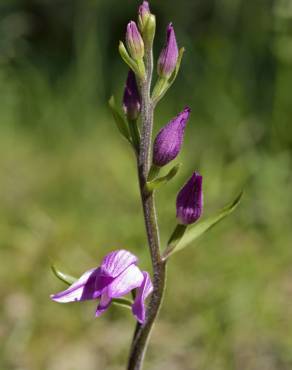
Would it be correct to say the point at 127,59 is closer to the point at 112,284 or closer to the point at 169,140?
the point at 169,140

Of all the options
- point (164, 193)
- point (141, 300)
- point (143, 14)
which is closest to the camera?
point (141, 300)

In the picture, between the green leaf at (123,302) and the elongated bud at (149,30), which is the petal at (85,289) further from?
the elongated bud at (149,30)

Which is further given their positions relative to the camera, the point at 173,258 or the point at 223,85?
the point at 223,85

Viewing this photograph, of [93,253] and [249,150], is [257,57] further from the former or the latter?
[93,253]

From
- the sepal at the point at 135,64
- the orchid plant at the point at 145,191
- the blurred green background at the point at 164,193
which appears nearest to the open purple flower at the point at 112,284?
the orchid plant at the point at 145,191

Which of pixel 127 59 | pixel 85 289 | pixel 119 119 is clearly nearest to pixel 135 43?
pixel 127 59

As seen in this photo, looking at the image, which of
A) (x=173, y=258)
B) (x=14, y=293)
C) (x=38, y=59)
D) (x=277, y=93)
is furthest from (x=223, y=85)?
(x=38, y=59)

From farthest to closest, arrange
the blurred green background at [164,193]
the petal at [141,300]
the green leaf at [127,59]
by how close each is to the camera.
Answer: the blurred green background at [164,193] → the green leaf at [127,59] → the petal at [141,300]
